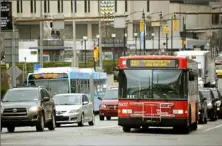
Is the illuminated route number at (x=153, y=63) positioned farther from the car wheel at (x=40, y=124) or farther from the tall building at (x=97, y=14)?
the tall building at (x=97, y=14)

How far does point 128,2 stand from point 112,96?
338 feet

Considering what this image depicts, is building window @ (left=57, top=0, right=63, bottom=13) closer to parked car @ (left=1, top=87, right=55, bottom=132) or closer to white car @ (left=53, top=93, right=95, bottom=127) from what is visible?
white car @ (left=53, top=93, right=95, bottom=127)

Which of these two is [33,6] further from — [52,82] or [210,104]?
[210,104]

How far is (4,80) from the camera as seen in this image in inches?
2608

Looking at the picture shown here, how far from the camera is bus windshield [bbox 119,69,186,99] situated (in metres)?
27.0

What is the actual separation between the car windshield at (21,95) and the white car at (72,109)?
4.74 meters

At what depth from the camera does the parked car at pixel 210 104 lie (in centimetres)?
4243

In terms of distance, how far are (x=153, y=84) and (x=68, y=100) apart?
9.27 metres

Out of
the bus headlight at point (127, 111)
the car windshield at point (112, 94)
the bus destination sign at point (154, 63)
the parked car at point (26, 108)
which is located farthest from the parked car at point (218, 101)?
the bus headlight at point (127, 111)

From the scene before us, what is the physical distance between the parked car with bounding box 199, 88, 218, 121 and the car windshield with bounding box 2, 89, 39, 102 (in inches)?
565

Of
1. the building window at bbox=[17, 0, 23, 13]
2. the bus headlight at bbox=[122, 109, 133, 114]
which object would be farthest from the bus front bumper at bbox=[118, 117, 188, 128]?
the building window at bbox=[17, 0, 23, 13]

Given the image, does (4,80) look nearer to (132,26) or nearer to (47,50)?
(47,50)

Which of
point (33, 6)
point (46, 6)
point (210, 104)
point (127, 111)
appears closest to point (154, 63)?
point (127, 111)

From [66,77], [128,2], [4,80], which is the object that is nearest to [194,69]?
[66,77]
